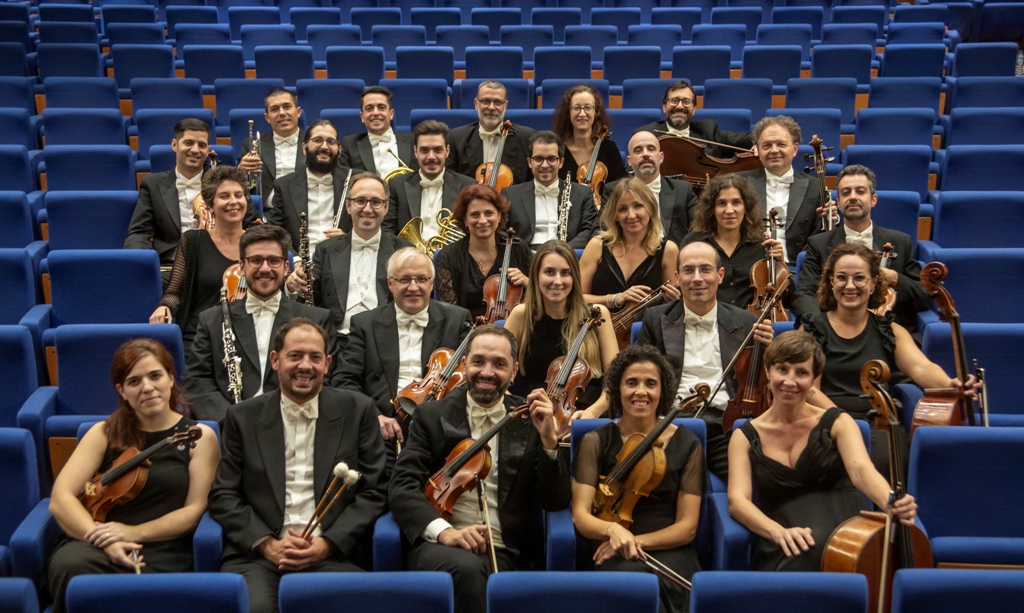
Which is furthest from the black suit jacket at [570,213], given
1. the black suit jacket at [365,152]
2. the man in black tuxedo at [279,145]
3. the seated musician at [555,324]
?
the man in black tuxedo at [279,145]

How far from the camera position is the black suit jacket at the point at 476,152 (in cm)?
367

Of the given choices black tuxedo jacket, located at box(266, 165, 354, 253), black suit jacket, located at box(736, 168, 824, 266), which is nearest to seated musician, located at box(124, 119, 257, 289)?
black tuxedo jacket, located at box(266, 165, 354, 253)

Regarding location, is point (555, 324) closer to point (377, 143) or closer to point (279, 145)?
point (377, 143)

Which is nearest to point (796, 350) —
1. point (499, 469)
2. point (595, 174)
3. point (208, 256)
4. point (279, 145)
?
point (499, 469)

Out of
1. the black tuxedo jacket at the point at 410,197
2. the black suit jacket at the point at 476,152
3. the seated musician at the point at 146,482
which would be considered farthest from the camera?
the black suit jacket at the point at 476,152

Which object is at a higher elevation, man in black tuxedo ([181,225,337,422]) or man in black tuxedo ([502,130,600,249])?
man in black tuxedo ([502,130,600,249])

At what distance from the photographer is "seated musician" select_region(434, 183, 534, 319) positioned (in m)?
2.97

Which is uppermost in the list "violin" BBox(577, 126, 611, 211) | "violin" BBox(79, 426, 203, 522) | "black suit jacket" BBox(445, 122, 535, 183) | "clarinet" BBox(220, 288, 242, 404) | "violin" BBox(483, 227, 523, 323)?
"black suit jacket" BBox(445, 122, 535, 183)

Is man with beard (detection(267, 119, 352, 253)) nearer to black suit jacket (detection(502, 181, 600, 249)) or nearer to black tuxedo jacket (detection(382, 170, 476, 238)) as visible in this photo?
black tuxedo jacket (detection(382, 170, 476, 238))

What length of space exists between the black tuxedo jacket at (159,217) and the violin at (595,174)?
1.34 m

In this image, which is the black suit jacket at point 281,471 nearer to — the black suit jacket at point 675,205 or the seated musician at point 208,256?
the seated musician at point 208,256

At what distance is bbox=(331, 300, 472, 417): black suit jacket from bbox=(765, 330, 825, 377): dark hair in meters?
0.81

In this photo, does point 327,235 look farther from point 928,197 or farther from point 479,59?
point 928,197

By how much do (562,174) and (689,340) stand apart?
1.13m
